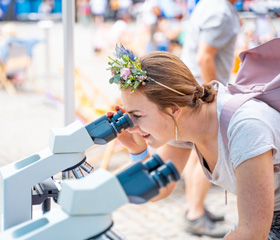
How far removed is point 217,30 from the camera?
3285 mm

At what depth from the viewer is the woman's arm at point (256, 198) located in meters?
1.45

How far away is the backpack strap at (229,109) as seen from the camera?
1569mm

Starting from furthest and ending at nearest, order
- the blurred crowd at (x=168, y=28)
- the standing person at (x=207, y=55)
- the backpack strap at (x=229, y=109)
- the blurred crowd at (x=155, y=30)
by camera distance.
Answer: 1. the blurred crowd at (x=155, y=30)
2. the blurred crowd at (x=168, y=28)
3. the standing person at (x=207, y=55)
4. the backpack strap at (x=229, y=109)

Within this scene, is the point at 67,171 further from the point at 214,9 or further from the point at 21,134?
the point at 21,134

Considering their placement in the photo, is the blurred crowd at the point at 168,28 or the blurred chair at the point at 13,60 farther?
the blurred chair at the point at 13,60

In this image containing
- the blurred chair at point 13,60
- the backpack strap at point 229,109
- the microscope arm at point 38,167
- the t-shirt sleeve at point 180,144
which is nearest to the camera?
the microscope arm at point 38,167

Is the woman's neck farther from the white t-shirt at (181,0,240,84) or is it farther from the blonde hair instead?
the white t-shirt at (181,0,240,84)

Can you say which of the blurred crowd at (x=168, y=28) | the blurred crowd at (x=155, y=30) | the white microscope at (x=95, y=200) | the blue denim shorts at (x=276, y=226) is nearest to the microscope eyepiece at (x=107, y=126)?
the white microscope at (x=95, y=200)

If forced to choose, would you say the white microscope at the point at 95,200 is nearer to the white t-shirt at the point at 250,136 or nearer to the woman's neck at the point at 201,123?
the white t-shirt at the point at 250,136

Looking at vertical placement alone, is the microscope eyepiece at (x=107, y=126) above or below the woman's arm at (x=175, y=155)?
above

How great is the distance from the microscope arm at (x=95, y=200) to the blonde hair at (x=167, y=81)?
1.81 feet

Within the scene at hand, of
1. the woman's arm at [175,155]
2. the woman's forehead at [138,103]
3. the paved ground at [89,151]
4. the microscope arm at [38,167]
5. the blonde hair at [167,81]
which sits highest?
the blonde hair at [167,81]

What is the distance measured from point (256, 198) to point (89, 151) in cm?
357

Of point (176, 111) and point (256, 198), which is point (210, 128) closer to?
point (176, 111)
